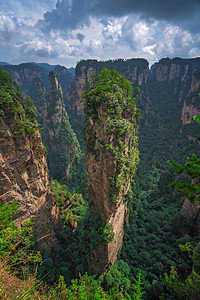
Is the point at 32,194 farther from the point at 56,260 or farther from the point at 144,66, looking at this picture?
the point at 144,66

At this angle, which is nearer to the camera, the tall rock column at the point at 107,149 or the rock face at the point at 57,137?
the tall rock column at the point at 107,149

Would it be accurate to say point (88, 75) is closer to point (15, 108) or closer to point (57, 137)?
point (57, 137)

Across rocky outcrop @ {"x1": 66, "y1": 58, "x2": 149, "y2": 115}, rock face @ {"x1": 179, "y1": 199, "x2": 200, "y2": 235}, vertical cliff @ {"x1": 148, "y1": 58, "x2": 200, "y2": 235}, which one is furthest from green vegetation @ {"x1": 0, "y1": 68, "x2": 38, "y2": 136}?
rocky outcrop @ {"x1": 66, "y1": 58, "x2": 149, "y2": 115}

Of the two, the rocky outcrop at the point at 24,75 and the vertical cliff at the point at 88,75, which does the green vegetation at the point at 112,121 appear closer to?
the vertical cliff at the point at 88,75

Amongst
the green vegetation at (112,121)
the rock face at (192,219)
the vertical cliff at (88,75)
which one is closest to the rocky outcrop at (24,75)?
the vertical cliff at (88,75)

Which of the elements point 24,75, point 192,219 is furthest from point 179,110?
point 24,75

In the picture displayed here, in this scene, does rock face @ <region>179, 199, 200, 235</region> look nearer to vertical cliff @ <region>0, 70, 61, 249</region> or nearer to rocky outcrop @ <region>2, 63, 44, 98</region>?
vertical cliff @ <region>0, 70, 61, 249</region>

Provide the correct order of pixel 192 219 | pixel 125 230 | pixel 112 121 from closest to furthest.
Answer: pixel 112 121 → pixel 192 219 → pixel 125 230
